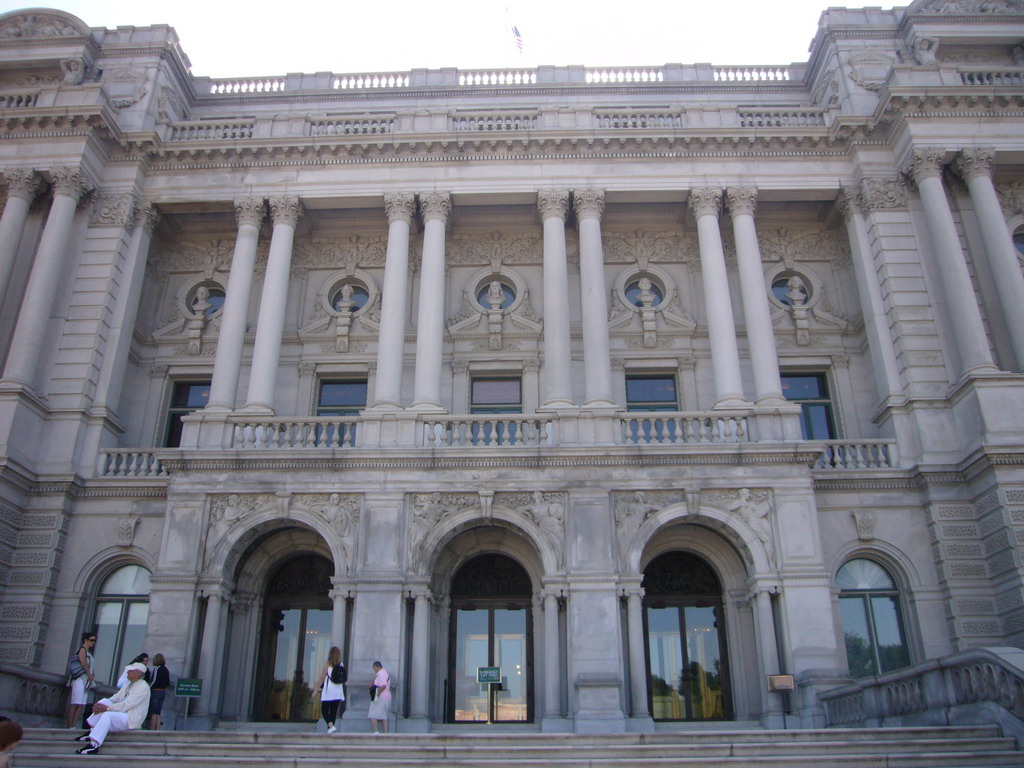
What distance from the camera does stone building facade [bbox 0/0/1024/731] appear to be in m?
19.4

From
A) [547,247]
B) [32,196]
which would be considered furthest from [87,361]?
[547,247]

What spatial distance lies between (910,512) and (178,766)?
17.4m

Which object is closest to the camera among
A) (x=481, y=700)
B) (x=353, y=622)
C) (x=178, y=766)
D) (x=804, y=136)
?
(x=178, y=766)

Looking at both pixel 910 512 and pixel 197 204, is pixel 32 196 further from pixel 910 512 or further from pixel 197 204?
pixel 910 512

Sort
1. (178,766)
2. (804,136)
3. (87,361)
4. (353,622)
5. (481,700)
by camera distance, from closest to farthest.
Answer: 1. (178,766)
2. (353,622)
3. (481,700)
4. (87,361)
5. (804,136)

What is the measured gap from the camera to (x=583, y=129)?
82.5 feet

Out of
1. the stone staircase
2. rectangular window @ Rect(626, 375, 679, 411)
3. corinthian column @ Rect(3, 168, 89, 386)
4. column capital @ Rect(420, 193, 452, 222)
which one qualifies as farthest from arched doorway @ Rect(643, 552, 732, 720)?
corinthian column @ Rect(3, 168, 89, 386)

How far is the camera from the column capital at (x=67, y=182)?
24016 mm

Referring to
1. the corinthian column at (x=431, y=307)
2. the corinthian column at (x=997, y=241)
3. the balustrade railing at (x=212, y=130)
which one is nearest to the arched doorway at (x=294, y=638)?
the corinthian column at (x=431, y=307)

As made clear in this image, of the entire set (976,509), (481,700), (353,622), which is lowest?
(481,700)

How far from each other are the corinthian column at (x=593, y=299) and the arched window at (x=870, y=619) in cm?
743

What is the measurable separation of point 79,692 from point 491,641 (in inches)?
355

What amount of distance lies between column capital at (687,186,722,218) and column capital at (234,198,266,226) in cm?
1267

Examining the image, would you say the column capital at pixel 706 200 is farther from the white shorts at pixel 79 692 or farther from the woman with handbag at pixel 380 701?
the white shorts at pixel 79 692
